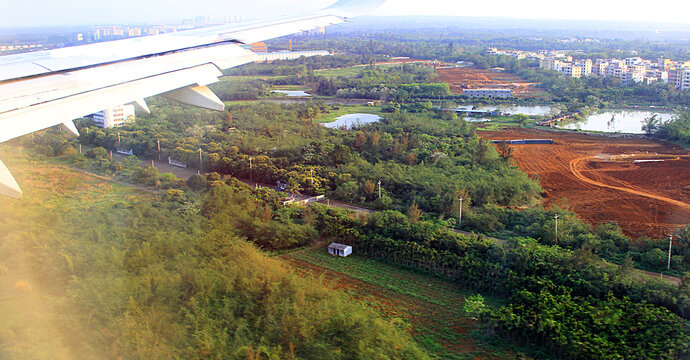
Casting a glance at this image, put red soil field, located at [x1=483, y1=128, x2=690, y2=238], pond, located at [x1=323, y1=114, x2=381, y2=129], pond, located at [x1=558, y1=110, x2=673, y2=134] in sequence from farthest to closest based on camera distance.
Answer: pond, located at [x1=558, y1=110, x2=673, y2=134] < pond, located at [x1=323, y1=114, x2=381, y2=129] < red soil field, located at [x1=483, y1=128, x2=690, y2=238]

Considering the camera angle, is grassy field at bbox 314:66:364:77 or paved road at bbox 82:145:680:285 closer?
paved road at bbox 82:145:680:285

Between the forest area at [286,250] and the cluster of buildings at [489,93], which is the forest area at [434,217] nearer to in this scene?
the forest area at [286,250]

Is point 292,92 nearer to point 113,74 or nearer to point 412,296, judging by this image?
point 412,296

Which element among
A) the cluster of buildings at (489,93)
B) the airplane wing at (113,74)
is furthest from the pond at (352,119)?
the airplane wing at (113,74)

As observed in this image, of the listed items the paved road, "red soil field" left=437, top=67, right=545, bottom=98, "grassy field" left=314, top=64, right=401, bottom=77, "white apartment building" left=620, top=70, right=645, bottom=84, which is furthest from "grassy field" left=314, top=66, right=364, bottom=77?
the paved road

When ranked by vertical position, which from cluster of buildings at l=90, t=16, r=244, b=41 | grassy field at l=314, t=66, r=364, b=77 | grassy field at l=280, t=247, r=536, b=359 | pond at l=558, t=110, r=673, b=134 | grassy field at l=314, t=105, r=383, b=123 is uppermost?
cluster of buildings at l=90, t=16, r=244, b=41

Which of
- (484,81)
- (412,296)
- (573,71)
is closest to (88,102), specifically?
(412,296)

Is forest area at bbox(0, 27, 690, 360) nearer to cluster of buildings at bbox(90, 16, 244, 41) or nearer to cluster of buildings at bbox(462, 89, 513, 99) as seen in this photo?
cluster of buildings at bbox(90, 16, 244, 41)
